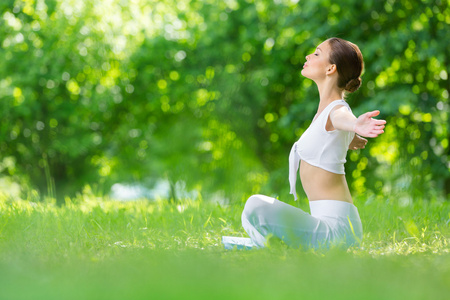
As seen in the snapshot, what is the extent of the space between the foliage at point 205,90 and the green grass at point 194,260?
3.28m

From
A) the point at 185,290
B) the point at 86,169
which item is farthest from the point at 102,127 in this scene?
the point at 185,290

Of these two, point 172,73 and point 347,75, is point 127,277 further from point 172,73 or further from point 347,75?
point 172,73

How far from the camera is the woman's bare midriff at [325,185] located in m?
3.75

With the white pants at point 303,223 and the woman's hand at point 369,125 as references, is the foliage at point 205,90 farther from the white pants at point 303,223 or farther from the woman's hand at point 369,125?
the woman's hand at point 369,125

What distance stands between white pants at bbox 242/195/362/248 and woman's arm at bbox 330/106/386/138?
60cm

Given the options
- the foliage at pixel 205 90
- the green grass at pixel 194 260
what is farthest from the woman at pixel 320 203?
the foliage at pixel 205 90

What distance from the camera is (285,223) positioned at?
3.65 metres

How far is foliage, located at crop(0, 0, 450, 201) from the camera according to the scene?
35.0 ft

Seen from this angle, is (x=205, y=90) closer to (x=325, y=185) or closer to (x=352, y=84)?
(x=352, y=84)

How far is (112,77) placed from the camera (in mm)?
21016

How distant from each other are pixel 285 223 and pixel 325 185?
411mm

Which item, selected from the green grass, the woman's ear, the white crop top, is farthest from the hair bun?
the green grass

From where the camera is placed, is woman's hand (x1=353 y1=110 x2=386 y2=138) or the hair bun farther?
the hair bun

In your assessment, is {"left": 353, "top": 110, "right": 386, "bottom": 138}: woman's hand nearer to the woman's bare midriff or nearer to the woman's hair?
the woman's bare midriff
